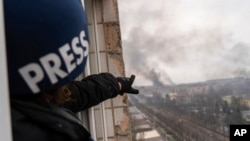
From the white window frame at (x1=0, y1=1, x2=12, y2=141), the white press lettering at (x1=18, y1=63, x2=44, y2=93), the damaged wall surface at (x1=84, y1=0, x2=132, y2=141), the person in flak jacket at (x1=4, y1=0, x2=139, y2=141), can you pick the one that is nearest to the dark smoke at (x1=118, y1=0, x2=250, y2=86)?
the damaged wall surface at (x1=84, y1=0, x2=132, y2=141)

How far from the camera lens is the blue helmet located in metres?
0.56

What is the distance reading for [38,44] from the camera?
573 mm

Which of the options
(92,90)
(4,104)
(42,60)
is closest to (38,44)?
(42,60)

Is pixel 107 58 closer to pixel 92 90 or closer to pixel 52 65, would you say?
pixel 92 90

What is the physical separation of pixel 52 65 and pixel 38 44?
4cm

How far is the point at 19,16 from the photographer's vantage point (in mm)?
566

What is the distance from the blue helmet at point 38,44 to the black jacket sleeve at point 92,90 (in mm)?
493

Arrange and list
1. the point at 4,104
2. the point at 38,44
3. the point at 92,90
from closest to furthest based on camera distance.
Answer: the point at 4,104 < the point at 38,44 < the point at 92,90

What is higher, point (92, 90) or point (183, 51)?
point (183, 51)

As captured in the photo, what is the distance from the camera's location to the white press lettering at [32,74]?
0.57 meters

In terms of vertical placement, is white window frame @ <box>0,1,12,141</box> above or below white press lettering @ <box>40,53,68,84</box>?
below

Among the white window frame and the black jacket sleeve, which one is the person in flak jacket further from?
the black jacket sleeve

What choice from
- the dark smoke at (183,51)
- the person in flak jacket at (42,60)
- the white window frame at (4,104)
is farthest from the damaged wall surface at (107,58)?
the white window frame at (4,104)

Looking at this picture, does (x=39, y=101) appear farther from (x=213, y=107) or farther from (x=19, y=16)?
(x=213, y=107)
